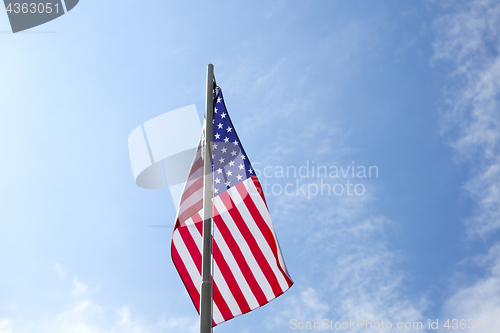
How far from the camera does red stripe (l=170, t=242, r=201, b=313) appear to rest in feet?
38.0

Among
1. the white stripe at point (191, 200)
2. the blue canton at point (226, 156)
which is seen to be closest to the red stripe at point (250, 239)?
the blue canton at point (226, 156)

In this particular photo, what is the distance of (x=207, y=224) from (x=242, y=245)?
2.86 meters

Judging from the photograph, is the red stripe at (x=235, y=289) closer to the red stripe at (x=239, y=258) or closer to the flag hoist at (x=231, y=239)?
the flag hoist at (x=231, y=239)

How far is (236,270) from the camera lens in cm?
1179

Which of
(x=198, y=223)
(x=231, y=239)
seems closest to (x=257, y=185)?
(x=231, y=239)

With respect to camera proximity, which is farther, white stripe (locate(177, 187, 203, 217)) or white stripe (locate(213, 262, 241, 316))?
white stripe (locate(213, 262, 241, 316))

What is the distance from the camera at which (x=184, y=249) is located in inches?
472

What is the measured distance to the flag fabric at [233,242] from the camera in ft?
37.9

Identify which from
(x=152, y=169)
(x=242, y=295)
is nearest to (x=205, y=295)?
(x=242, y=295)

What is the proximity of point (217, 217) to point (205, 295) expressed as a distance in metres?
3.63

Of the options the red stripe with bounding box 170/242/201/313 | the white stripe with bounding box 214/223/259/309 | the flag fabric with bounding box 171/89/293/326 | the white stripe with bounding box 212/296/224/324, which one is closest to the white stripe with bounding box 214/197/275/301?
the flag fabric with bounding box 171/89/293/326

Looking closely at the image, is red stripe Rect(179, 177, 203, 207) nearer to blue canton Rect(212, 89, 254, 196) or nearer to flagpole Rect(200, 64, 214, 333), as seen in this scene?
blue canton Rect(212, 89, 254, 196)

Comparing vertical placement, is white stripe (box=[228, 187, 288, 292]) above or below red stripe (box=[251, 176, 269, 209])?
below

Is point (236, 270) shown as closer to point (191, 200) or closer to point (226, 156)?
point (191, 200)
